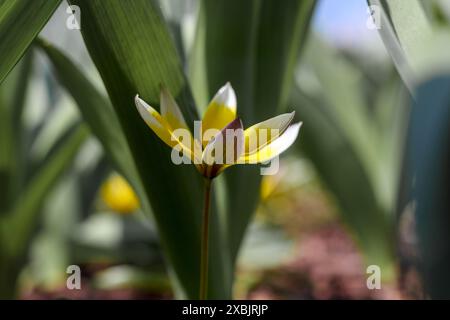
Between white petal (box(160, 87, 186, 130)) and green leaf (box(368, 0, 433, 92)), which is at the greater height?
green leaf (box(368, 0, 433, 92))

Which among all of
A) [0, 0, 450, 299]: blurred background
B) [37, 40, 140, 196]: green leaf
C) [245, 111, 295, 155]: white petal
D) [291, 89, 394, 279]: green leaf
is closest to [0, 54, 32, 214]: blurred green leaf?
[0, 0, 450, 299]: blurred background

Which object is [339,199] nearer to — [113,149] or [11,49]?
[113,149]

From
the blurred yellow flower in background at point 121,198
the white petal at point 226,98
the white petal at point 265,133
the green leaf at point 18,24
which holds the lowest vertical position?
the white petal at point 265,133

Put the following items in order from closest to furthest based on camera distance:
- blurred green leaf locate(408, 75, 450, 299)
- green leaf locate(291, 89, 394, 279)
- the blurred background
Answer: blurred green leaf locate(408, 75, 450, 299)
the blurred background
green leaf locate(291, 89, 394, 279)

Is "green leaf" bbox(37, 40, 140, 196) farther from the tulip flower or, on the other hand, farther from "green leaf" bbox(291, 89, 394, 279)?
"green leaf" bbox(291, 89, 394, 279)

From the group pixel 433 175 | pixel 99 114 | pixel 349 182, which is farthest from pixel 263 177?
pixel 349 182

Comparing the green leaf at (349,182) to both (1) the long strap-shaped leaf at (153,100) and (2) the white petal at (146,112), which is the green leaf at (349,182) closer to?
(1) the long strap-shaped leaf at (153,100)

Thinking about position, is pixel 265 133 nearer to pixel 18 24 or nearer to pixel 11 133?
pixel 18 24

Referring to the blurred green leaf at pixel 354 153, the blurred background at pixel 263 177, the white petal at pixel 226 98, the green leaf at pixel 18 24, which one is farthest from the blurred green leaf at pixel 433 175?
the blurred green leaf at pixel 354 153
